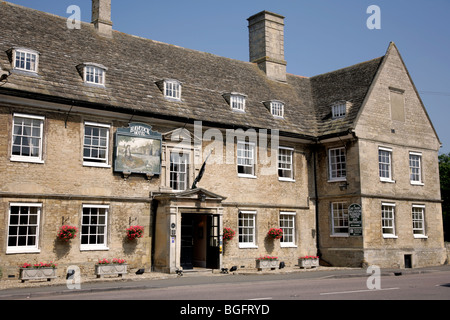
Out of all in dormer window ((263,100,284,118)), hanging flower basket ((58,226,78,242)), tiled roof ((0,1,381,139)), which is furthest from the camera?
dormer window ((263,100,284,118))

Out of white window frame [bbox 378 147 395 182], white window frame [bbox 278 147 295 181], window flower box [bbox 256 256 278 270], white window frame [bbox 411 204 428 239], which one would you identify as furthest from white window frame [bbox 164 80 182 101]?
white window frame [bbox 411 204 428 239]

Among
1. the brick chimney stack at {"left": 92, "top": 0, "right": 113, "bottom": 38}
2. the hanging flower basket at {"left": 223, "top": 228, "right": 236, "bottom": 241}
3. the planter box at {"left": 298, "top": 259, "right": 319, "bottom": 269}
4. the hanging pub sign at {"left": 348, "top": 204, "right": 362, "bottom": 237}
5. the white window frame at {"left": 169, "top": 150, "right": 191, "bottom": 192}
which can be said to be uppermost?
the brick chimney stack at {"left": 92, "top": 0, "right": 113, "bottom": 38}

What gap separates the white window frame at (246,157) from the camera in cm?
2541

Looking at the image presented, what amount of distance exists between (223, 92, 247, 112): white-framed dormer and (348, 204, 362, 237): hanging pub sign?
305 inches

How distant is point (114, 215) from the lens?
21.1 m

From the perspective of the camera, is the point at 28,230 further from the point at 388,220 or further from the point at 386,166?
the point at 386,166

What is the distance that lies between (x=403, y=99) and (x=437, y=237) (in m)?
8.39

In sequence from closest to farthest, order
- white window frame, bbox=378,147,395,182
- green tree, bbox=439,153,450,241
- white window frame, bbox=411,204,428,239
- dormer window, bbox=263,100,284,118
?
white window frame, bbox=378,147,395,182 → dormer window, bbox=263,100,284,118 → white window frame, bbox=411,204,428,239 → green tree, bbox=439,153,450,241

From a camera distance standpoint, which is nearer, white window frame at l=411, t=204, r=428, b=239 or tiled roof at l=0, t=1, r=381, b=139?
tiled roof at l=0, t=1, r=381, b=139

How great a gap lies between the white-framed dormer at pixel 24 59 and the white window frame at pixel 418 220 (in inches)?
842

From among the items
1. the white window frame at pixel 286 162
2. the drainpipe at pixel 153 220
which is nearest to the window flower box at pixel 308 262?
the white window frame at pixel 286 162

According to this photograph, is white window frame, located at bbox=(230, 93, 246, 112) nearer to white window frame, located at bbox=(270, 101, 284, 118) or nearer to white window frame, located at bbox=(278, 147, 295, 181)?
white window frame, located at bbox=(270, 101, 284, 118)

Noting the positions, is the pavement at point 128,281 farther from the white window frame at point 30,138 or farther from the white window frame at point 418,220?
the white window frame at point 418,220

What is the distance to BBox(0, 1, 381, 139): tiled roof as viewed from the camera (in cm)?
2102
